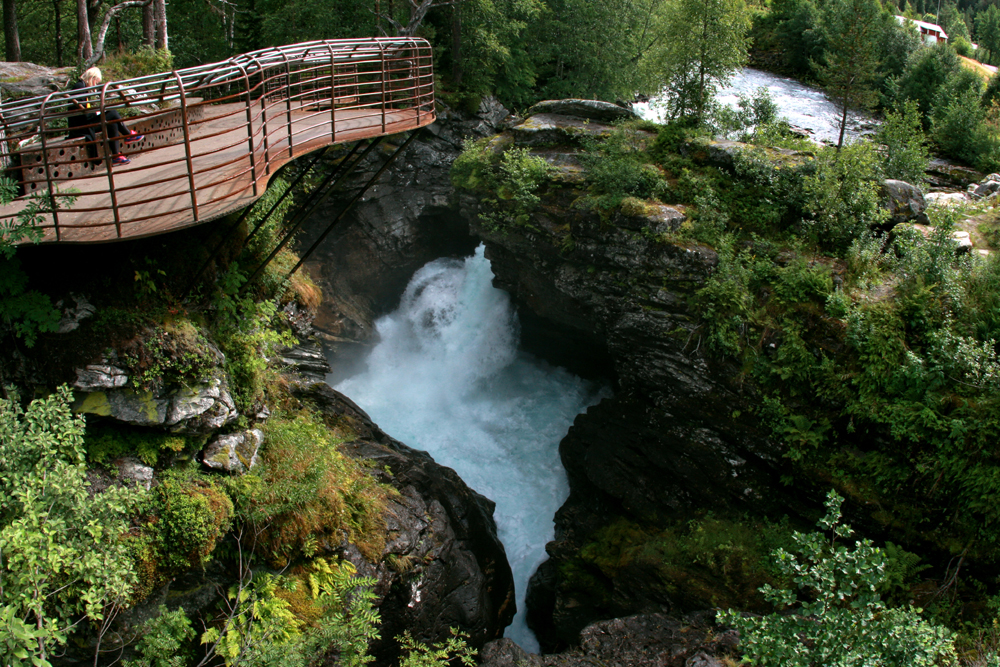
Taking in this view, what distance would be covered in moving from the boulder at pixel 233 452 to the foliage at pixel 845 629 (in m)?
6.90

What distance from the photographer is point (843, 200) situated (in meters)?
12.9

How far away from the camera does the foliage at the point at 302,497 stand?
8.55 meters

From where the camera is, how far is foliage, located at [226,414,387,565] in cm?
855

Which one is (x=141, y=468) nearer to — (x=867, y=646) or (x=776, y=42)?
(x=867, y=646)

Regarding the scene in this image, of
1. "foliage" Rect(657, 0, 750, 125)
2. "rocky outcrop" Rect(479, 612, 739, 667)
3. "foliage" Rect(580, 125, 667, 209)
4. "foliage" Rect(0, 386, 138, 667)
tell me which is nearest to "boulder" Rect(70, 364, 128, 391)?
"foliage" Rect(0, 386, 138, 667)

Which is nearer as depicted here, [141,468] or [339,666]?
[141,468]

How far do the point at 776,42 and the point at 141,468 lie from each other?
3543cm

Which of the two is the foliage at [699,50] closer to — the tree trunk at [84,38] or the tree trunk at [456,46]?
the tree trunk at [456,46]

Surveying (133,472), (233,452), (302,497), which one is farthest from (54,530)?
(302,497)

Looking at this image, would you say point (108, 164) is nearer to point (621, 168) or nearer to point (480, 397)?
point (621, 168)

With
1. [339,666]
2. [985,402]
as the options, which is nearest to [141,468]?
[339,666]

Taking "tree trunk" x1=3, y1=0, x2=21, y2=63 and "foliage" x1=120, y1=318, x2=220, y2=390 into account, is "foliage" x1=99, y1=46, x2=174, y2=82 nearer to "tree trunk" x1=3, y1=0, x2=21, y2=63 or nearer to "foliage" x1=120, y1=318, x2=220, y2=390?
"tree trunk" x1=3, y1=0, x2=21, y2=63

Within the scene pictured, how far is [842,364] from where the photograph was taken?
35.7 feet

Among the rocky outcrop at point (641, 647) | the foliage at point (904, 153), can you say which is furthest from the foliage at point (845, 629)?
the foliage at point (904, 153)
